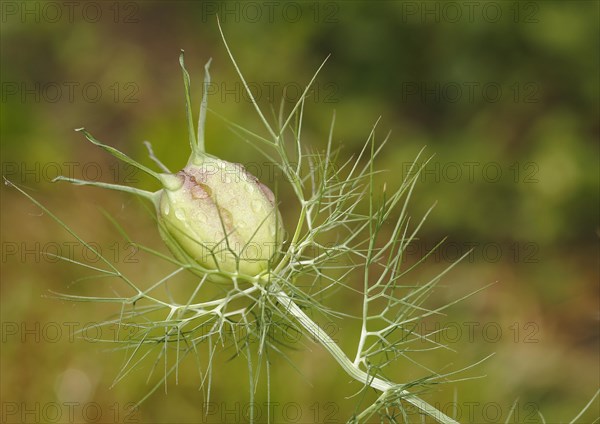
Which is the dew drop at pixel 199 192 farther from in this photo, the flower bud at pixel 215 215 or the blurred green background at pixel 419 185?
the blurred green background at pixel 419 185

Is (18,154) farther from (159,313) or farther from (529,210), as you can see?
(529,210)

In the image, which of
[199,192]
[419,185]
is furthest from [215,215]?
[419,185]

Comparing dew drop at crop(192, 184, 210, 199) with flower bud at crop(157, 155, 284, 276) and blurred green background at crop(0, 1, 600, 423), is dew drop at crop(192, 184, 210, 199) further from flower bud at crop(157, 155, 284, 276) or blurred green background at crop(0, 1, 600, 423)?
blurred green background at crop(0, 1, 600, 423)

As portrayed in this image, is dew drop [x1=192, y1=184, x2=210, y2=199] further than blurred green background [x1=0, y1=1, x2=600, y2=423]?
No

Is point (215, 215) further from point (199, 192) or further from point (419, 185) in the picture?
point (419, 185)

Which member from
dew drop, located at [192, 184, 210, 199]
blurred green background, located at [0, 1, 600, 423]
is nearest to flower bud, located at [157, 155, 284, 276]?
dew drop, located at [192, 184, 210, 199]

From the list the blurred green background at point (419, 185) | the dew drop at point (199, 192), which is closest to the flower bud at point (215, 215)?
the dew drop at point (199, 192)
